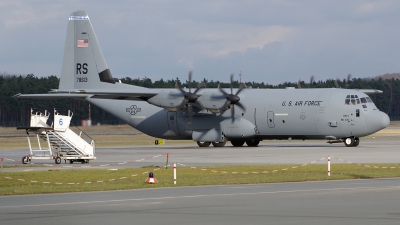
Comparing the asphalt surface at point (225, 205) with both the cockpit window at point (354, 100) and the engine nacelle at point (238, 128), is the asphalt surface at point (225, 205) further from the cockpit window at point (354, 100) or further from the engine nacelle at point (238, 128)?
the engine nacelle at point (238, 128)

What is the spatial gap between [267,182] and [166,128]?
29.2 meters

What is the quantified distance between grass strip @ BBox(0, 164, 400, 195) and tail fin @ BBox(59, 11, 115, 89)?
2607 cm

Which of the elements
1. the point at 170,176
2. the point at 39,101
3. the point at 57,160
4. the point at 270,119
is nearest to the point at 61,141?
the point at 57,160

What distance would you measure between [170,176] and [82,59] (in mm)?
30706

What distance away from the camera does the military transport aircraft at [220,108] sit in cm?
4603

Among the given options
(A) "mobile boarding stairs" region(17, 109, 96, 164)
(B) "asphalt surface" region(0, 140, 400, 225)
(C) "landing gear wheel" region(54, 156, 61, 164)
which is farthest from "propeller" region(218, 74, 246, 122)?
(B) "asphalt surface" region(0, 140, 400, 225)

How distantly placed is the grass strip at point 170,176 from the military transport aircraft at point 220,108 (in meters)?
16.7

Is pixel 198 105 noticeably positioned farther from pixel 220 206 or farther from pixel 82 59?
pixel 220 206

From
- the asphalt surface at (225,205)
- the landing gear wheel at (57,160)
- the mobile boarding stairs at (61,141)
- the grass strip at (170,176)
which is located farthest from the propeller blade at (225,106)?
the asphalt surface at (225,205)

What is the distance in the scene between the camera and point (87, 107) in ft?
222

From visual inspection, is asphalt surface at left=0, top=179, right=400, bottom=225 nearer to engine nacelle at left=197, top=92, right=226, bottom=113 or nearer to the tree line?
engine nacelle at left=197, top=92, right=226, bottom=113

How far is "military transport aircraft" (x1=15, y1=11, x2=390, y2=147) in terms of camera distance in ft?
151

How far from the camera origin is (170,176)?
25.1 m

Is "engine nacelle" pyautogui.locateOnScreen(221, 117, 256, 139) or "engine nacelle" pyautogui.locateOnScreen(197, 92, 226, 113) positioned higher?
"engine nacelle" pyautogui.locateOnScreen(197, 92, 226, 113)
